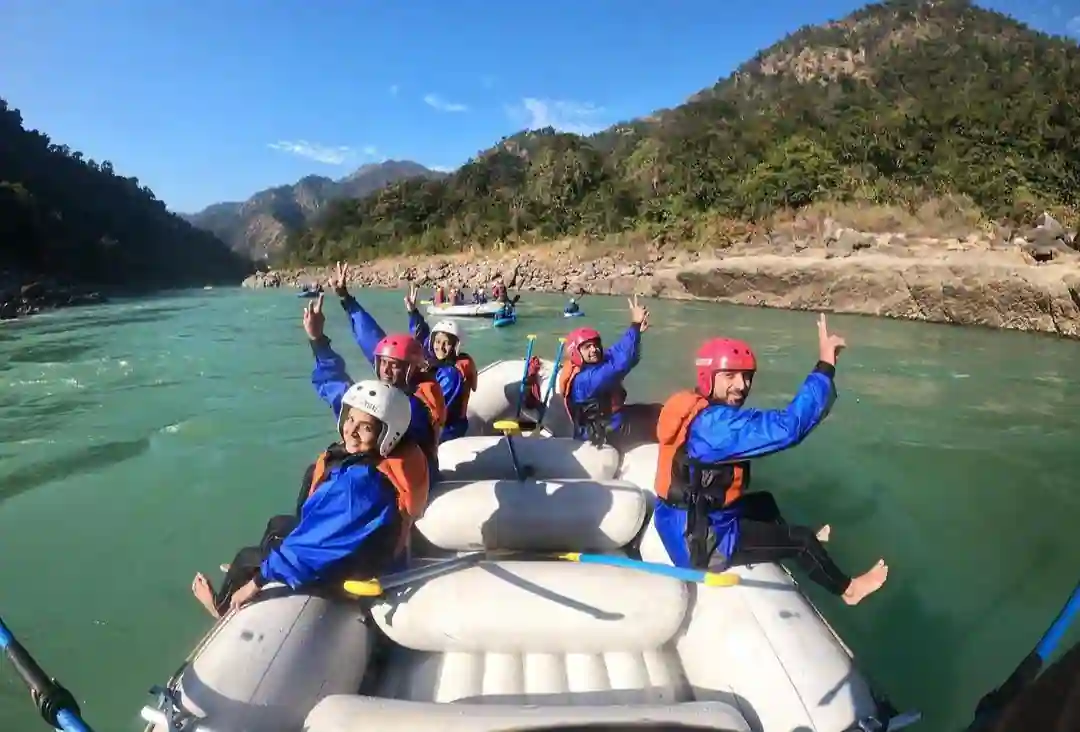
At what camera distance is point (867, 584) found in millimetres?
3008

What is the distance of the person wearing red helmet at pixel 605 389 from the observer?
17.0 feet

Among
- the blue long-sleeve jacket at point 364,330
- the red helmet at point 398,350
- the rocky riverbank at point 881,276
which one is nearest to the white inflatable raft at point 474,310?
the rocky riverbank at point 881,276

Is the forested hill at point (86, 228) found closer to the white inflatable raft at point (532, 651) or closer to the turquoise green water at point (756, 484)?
the turquoise green water at point (756, 484)

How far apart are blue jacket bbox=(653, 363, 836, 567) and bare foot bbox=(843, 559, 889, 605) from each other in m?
A: 0.53

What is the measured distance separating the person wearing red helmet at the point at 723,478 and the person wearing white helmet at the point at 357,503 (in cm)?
112

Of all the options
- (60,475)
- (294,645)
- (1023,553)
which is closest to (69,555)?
(60,475)

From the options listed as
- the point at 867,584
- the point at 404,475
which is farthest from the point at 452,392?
the point at 867,584

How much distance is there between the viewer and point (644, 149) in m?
Result: 46.6

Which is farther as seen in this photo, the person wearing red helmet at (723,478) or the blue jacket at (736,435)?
the person wearing red helmet at (723,478)

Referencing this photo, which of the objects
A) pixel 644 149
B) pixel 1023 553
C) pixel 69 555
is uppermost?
pixel 644 149

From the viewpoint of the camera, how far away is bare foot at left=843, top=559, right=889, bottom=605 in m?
2.95

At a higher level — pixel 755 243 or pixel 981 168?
pixel 981 168

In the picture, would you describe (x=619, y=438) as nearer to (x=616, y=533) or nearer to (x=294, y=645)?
(x=616, y=533)

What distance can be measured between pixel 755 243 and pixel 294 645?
26.0 metres
